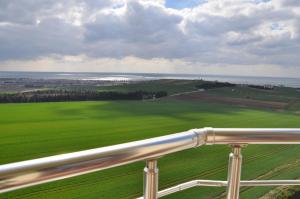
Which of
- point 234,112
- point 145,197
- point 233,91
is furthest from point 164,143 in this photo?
point 233,91

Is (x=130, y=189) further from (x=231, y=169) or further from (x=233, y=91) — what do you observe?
(x=233, y=91)

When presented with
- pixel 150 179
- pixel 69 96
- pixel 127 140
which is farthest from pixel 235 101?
pixel 150 179

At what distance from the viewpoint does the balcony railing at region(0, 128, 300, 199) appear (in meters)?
0.81

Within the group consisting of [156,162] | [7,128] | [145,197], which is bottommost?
[7,128]

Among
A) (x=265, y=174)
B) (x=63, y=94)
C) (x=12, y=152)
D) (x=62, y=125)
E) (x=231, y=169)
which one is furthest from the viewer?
(x=63, y=94)

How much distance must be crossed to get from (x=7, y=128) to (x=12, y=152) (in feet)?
26.4

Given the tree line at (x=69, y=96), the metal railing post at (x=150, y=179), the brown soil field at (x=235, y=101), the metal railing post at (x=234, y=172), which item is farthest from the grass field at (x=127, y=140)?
the tree line at (x=69, y=96)

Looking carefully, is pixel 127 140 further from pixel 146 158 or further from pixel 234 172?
pixel 146 158

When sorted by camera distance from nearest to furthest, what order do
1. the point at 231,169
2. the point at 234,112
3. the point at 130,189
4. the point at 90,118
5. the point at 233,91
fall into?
1. the point at 231,169
2. the point at 130,189
3. the point at 90,118
4. the point at 234,112
5. the point at 233,91

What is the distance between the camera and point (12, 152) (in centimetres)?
1647

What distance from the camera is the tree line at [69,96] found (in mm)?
43969

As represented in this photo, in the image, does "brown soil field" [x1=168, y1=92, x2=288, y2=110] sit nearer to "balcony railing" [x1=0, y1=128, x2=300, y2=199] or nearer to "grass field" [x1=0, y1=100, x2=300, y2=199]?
"grass field" [x1=0, y1=100, x2=300, y2=199]

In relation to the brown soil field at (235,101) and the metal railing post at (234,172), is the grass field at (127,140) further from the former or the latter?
the metal railing post at (234,172)

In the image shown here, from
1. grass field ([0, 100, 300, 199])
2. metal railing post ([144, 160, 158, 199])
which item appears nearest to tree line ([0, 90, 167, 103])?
grass field ([0, 100, 300, 199])
